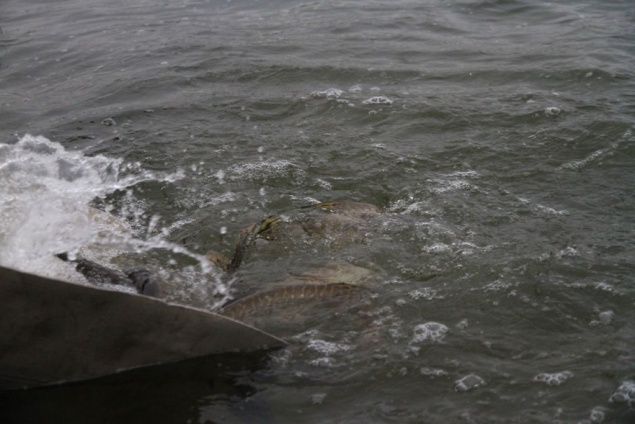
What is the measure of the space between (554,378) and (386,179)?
8.04 ft

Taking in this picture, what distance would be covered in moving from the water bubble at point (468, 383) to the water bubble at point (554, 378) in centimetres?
25

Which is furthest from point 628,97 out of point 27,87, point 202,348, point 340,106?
point 27,87

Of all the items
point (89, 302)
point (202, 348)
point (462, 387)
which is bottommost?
point (462, 387)

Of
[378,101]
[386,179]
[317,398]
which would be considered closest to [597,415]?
[317,398]

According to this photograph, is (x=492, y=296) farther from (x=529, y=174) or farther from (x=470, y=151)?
(x=470, y=151)

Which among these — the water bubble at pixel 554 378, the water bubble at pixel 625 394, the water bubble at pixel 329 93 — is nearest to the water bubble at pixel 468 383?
the water bubble at pixel 554 378

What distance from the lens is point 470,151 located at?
590 centimetres

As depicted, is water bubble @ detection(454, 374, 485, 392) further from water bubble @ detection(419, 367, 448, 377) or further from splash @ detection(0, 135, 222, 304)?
splash @ detection(0, 135, 222, 304)

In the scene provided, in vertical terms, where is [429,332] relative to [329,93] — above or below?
below

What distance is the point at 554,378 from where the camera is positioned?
341cm

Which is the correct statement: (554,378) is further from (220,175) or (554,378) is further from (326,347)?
(220,175)

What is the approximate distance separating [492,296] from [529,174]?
5.55ft

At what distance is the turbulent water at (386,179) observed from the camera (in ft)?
11.5

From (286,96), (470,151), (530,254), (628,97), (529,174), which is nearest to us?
(530,254)
